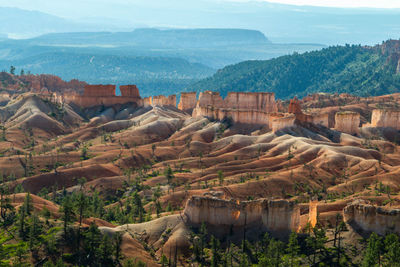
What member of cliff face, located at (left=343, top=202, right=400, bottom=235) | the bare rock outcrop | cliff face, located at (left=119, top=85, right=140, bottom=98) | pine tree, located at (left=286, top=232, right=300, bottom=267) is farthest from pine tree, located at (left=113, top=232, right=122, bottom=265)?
cliff face, located at (left=119, top=85, right=140, bottom=98)

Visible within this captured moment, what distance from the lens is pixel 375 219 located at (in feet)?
257

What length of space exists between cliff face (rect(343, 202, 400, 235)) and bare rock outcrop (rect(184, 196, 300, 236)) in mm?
6699

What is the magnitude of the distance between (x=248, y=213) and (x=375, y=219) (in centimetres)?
1390

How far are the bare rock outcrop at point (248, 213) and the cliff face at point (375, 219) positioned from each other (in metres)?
6.70

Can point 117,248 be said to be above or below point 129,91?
below

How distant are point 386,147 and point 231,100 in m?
45.7

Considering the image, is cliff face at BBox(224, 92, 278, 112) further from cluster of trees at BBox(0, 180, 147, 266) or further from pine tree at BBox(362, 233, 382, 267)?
pine tree at BBox(362, 233, 382, 267)

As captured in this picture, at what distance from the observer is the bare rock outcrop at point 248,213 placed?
81250 millimetres

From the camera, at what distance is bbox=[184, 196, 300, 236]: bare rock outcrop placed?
81.2 meters

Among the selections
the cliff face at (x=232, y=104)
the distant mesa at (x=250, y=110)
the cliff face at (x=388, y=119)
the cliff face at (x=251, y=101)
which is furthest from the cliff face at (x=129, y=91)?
the cliff face at (x=388, y=119)

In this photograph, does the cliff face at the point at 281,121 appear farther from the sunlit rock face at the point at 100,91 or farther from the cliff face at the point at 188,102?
the sunlit rock face at the point at 100,91

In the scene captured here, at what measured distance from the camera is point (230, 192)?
4139 inches

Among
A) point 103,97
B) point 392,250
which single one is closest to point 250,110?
point 103,97

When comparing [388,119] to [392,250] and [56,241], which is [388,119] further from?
[56,241]
